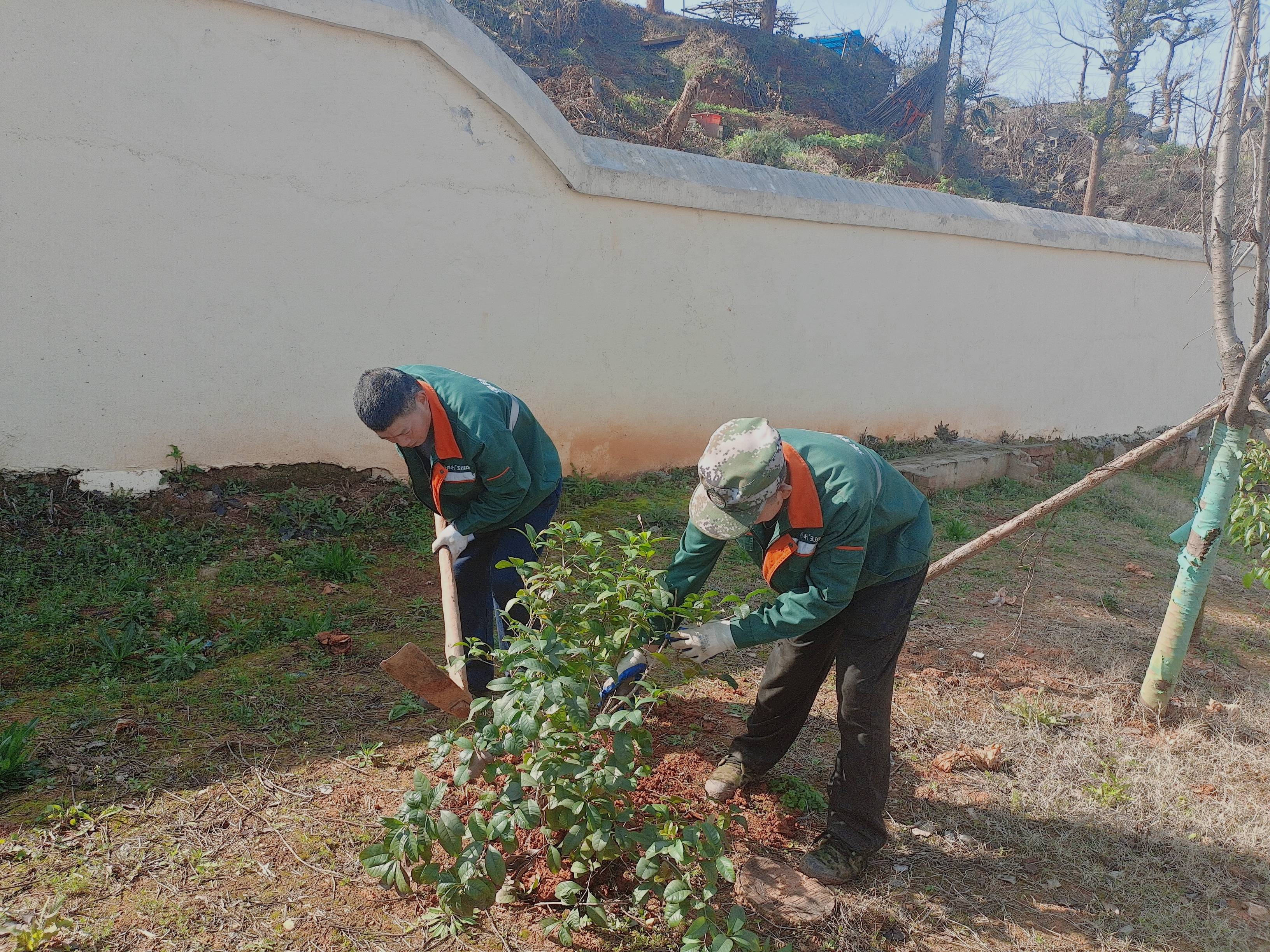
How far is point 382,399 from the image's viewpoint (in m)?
2.69

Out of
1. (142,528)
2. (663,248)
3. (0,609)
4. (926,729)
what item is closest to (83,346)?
(142,528)

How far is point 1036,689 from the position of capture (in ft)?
13.1

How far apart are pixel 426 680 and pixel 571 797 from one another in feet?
2.54

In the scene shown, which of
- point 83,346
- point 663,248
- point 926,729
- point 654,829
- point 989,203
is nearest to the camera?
point 654,829

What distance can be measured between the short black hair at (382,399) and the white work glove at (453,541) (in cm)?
50

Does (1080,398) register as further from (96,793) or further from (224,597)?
(96,793)

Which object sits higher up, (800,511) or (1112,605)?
(800,511)

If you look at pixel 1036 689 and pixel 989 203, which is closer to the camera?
pixel 1036 689

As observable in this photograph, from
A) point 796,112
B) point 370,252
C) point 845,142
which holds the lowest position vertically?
point 370,252

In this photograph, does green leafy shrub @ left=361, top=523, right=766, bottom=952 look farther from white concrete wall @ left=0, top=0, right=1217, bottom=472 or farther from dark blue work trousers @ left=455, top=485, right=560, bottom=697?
white concrete wall @ left=0, top=0, right=1217, bottom=472

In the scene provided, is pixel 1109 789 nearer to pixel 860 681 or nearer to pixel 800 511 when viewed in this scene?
pixel 860 681

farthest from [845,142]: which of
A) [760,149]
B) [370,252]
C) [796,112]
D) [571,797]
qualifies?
[571,797]

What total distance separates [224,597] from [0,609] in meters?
0.90

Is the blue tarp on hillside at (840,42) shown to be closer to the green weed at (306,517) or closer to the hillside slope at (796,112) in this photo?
the hillside slope at (796,112)
